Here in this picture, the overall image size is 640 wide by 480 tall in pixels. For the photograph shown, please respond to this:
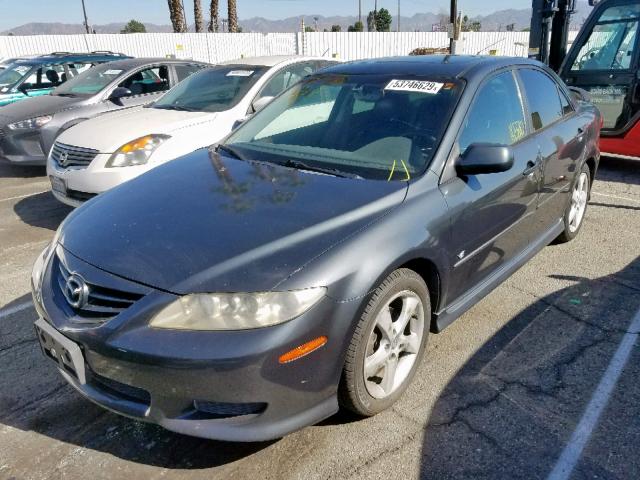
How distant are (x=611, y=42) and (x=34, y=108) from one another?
26.7 feet

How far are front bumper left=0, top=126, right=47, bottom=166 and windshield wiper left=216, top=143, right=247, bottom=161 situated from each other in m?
4.98

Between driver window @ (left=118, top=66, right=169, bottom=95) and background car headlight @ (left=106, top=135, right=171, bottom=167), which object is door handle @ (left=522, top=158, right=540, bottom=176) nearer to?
background car headlight @ (left=106, top=135, right=171, bottom=167)

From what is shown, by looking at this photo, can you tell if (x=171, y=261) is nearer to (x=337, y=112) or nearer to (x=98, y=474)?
(x=98, y=474)

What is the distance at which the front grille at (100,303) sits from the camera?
2.14 metres

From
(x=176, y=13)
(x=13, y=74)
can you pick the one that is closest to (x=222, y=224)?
(x=13, y=74)

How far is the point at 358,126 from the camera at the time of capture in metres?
3.27

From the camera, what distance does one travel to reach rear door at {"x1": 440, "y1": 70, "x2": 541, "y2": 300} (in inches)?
114

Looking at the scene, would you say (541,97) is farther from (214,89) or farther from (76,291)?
(214,89)

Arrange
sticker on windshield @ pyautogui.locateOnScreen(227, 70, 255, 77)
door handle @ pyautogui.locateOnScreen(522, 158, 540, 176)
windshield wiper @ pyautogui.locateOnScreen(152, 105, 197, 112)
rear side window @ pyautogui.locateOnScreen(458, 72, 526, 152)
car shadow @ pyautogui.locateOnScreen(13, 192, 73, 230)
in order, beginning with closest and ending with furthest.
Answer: rear side window @ pyautogui.locateOnScreen(458, 72, 526, 152) → door handle @ pyautogui.locateOnScreen(522, 158, 540, 176) → car shadow @ pyautogui.locateOnScreen(13, 192, 73, 230) → windshield wiper @ pyautogui.locateOnScreen(152, 105, 197, 112) → sticker on windshield @ pyautogui.locateOnScreen(227, 70, 255, 77)

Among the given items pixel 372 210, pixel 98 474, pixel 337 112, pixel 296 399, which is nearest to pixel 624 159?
pixel 337 112

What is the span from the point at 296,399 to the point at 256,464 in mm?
432

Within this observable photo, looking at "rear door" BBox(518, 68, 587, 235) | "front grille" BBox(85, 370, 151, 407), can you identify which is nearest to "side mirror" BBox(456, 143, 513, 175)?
"rear door" BBox(518, 68, 587, 235)

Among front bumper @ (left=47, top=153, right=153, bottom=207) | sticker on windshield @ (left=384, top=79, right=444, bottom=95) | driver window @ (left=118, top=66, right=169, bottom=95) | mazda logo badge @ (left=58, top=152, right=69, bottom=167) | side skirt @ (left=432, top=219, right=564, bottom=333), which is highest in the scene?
sticker on windshield @ (left=384, top=79, right=444, bottom=95)

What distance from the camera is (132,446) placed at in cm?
244
